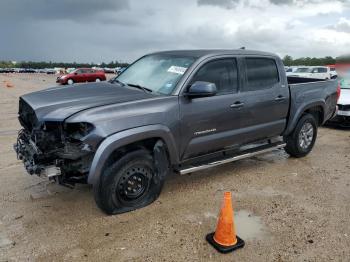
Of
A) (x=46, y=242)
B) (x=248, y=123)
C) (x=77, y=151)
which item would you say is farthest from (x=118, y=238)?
(x=248, y=123)

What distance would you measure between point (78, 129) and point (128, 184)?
863 mm

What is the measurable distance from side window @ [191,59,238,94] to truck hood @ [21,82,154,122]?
2.66 ft

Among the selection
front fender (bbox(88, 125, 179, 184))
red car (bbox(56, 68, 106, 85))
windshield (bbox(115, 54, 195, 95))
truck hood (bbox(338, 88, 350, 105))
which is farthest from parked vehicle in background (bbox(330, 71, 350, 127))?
red car (bbox(56, 68, 106, 85))

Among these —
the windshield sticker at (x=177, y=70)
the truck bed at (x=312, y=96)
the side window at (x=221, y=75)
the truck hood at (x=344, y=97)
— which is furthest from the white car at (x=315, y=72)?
the windshield sticker at (x=177, y=70)

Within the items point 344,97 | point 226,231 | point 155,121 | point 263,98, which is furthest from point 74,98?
point 344,97

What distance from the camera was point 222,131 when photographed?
4.84m

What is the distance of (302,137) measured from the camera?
21.1 ft

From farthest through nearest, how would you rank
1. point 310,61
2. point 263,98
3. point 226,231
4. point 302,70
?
1. point 310,61
2. point 302,70
3. point 263,98
4. point 226,231

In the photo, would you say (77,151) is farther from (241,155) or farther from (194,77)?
(241,155)

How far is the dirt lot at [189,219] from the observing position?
11.3ft

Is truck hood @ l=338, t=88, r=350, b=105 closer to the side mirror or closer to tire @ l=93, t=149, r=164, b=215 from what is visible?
the side mirror

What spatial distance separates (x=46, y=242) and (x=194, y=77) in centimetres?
257

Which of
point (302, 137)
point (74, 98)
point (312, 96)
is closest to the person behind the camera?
point (74, 98)

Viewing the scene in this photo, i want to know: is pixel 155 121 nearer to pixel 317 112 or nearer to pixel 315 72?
pixel 317 112
